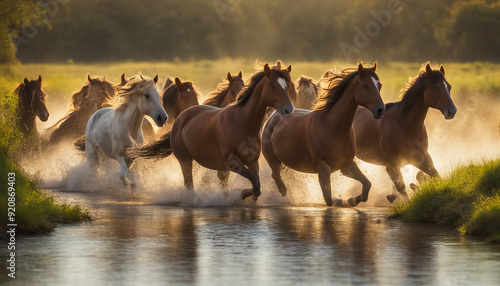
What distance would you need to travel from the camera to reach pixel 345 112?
15148mm

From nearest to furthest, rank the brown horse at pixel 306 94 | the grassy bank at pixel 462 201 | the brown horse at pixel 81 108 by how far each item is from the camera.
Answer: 1. the grassy bank at pixel 462 201
2. the brown horse at pixel 306 94
3. the brown horse at pixel 81 108

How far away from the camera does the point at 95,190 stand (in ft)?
63.6

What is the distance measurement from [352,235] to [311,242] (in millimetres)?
773

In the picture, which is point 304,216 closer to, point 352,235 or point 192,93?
point 352,235

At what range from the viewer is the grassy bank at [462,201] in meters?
11.6

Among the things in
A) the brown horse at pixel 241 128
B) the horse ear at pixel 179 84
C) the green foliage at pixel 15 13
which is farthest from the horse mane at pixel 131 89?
the green foliage at pixel 15 13

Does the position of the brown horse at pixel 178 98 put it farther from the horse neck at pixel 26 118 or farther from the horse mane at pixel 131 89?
the horse neck at pixel 26 118

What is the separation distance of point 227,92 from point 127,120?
179 cm

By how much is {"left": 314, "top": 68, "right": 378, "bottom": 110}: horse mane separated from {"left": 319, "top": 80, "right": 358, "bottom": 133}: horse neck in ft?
0.32

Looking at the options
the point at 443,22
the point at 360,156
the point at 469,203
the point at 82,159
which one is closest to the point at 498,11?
the point at 443,22

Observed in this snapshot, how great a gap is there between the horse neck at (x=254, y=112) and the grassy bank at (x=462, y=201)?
2.74 metres

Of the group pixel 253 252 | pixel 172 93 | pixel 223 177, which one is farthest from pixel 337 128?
pixel 172 93

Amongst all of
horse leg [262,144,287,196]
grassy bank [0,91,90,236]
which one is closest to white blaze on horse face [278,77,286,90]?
horse leg [262,144,287,196]

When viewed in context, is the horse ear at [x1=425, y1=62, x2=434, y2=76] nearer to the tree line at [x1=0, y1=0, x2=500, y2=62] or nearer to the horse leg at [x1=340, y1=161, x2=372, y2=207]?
the horse leg at [x1=340, y1=161, x2=372, y2=207]
